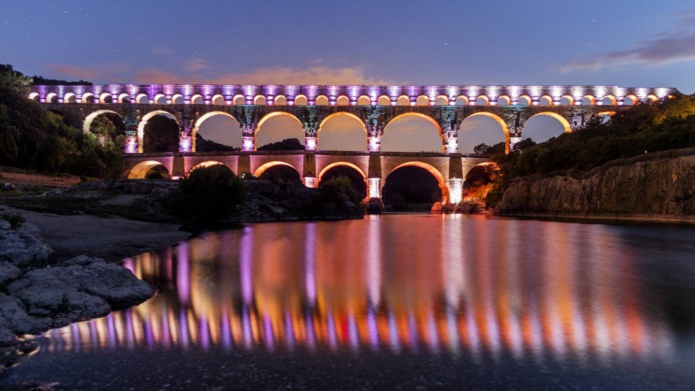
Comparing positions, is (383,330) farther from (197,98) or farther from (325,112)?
(197,98)

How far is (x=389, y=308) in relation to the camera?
714 cm

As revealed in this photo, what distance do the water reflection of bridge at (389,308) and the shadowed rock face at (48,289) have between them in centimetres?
32

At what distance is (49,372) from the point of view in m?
4.26

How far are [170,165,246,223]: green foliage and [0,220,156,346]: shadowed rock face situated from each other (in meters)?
17.7

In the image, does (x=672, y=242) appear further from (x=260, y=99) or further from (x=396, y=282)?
(x=260, y=99)

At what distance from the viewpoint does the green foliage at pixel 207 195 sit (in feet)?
84.7

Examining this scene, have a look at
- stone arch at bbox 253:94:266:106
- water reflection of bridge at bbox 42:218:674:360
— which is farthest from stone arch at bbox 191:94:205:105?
water reflection of bridge at bbox 42:218:674:360

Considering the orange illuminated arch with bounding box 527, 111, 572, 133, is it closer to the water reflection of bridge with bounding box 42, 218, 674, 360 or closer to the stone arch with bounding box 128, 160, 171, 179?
the stone arch with bounding box 128, 160, 171, 179

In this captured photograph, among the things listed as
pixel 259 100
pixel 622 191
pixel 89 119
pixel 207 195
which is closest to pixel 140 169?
pixel 89 119

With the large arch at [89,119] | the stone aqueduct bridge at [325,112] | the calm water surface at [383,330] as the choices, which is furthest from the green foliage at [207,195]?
the large arch at [89,119]

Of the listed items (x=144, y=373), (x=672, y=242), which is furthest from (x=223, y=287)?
(x=672, y=242)

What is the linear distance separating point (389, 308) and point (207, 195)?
21.0 metres

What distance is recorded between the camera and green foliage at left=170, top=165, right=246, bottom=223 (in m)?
25.8

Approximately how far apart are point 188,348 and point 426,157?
5546 centimetres
